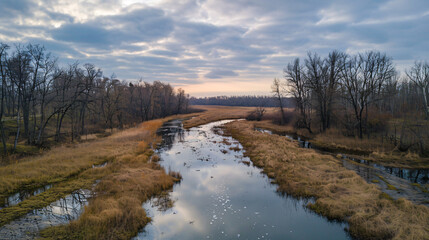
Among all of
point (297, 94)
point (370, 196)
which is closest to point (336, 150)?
point (370, 196)

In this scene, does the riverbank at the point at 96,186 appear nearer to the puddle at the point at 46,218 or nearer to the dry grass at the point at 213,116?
the puddle at the point at 46,218

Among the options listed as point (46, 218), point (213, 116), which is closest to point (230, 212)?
point (46, 218)

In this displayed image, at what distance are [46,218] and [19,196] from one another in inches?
171

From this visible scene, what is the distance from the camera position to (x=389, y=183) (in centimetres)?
1391

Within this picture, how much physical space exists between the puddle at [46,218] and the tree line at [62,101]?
1485 centimetres

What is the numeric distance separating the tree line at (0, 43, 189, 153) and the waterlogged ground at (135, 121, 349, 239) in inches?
783

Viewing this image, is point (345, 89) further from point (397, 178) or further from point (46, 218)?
point (46, 218)

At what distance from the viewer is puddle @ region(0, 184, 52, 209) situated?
11.3m

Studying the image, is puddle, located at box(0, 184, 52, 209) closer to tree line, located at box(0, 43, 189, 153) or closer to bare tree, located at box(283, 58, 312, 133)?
tree line, located at box(0, 43, 189, 153)

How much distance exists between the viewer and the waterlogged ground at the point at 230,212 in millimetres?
9203

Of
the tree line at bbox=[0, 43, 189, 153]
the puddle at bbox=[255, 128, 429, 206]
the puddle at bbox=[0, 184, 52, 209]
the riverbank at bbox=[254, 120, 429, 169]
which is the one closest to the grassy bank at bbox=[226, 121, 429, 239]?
the puddle at bbox=[255, 128, 429, 206]

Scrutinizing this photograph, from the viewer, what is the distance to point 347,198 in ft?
37.6

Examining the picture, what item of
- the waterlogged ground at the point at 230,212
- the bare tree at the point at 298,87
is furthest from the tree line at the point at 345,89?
the waterlogged ground at the point at 230,212

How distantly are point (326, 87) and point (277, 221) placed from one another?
28430mm
